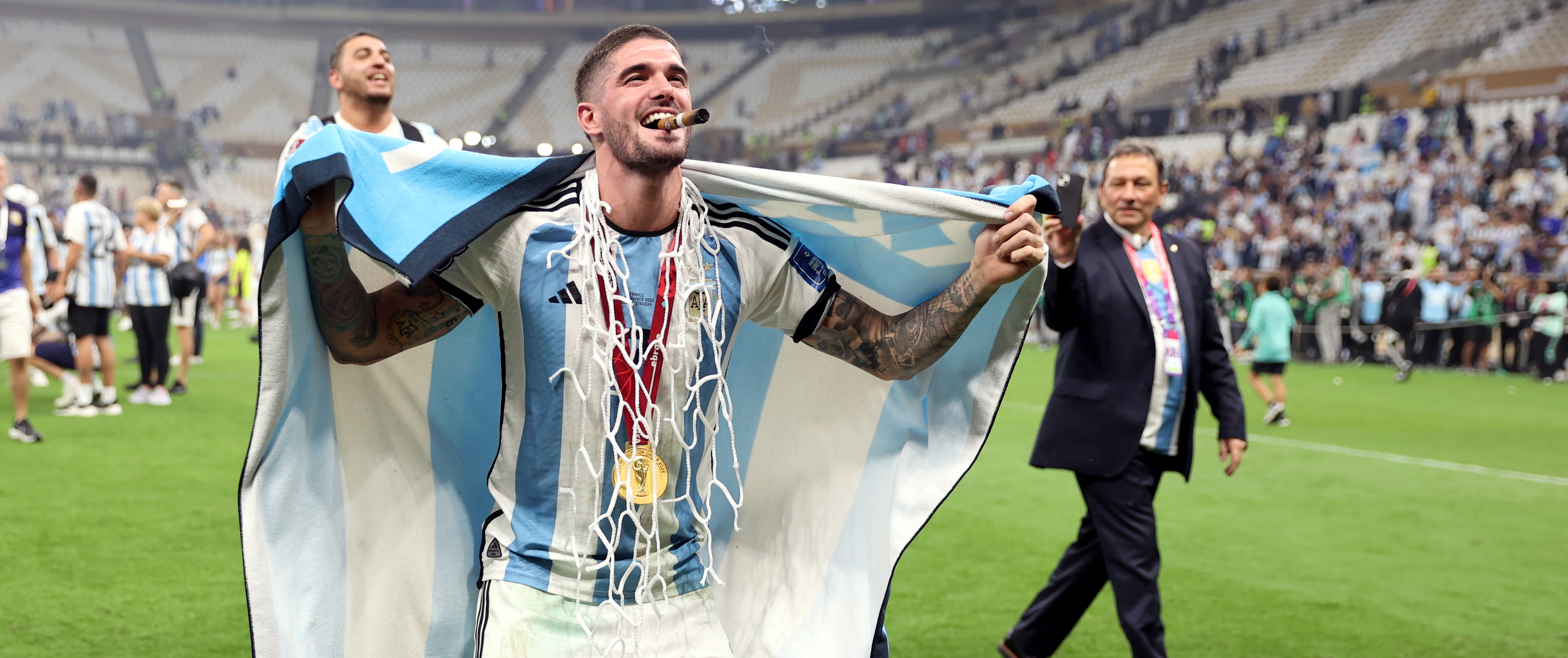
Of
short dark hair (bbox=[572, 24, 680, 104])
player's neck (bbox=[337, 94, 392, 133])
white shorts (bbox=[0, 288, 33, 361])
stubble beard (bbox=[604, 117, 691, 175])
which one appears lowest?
white shorts (bbox=[0, 288, 33, 361])

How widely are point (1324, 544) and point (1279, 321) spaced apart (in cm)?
542

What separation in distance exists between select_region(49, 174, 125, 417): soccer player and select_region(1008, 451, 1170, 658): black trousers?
7603mm

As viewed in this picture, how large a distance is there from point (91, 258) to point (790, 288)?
817 cm

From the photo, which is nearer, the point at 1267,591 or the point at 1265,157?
the point at 1267,591

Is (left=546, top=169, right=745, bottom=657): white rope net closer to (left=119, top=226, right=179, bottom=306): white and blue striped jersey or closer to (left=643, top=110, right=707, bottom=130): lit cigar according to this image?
(left=643, top=110, right=707, bottom=130): lit cigar

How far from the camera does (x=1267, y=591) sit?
17.6ft

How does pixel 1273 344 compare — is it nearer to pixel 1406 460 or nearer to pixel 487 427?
pixel 1406 460

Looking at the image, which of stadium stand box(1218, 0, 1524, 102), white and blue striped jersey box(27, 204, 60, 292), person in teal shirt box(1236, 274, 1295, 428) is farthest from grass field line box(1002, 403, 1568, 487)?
stadium stand box(1218, 0, 1524, 102)

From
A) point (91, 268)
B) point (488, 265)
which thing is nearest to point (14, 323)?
point (91, 268)

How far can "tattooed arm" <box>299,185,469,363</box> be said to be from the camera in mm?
2158

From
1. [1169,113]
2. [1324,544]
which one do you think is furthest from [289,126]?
[1324,544]

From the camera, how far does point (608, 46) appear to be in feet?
7.40

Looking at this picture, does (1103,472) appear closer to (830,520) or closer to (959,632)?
(959,632)

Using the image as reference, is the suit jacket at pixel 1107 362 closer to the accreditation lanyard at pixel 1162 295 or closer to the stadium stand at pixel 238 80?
the accreditation lanyard at pixel 1162 295
